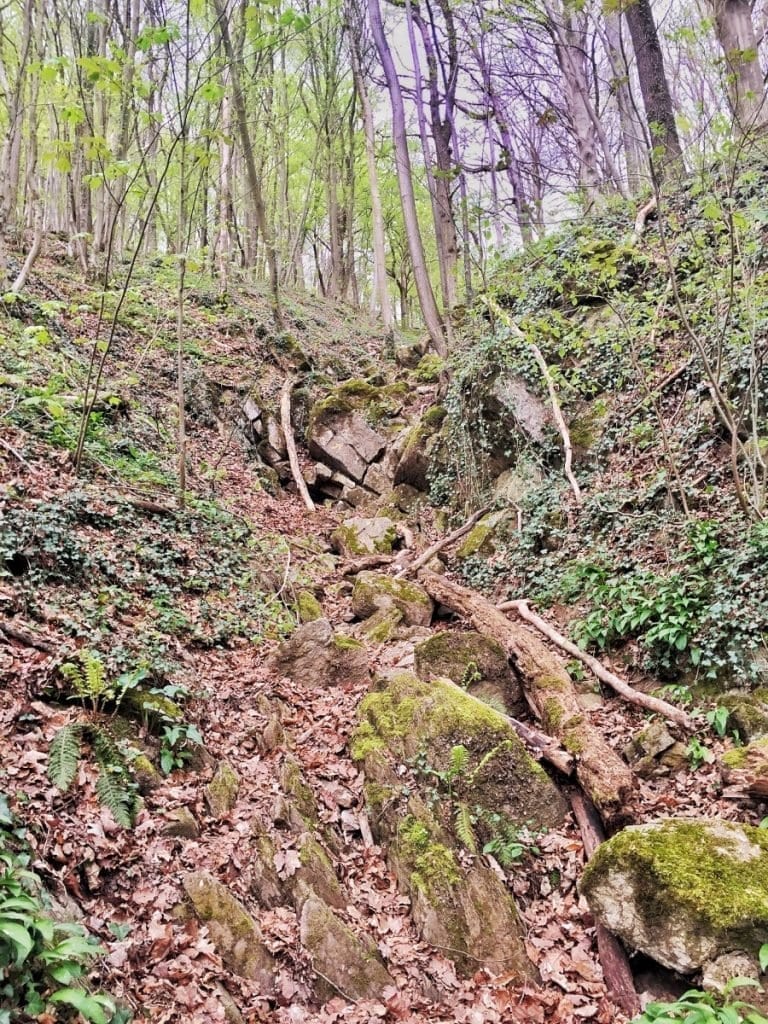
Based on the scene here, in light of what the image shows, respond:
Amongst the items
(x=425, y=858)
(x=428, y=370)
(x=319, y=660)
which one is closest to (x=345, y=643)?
(x=319, y=660)

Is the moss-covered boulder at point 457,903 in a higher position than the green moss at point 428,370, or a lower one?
lower

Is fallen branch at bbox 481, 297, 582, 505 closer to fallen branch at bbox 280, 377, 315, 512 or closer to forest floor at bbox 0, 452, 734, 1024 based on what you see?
forest floor at bbox 0, 452, 734, 1024

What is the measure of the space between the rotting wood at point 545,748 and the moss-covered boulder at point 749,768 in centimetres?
112

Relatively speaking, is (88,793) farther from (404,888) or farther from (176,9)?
(176,9)

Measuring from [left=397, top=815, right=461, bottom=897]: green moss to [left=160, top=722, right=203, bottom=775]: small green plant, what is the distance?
1743 millimetres

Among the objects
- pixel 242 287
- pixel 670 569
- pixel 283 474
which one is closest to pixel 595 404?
pixel 670 569

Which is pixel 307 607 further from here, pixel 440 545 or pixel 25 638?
pixel 25 638


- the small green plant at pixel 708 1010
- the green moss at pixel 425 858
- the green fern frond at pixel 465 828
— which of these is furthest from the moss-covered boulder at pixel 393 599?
the small green plant at pixel 708 1010

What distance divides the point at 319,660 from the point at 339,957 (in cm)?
324

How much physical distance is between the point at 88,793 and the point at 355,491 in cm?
916

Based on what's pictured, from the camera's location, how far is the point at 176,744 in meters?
4.52

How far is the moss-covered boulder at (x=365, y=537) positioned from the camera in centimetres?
1044

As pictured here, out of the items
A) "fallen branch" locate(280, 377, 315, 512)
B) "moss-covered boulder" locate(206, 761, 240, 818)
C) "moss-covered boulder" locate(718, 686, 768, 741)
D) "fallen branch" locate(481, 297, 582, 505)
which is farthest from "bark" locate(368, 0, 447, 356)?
"moss-covered boulder" locate(206, 761, 240, 818)

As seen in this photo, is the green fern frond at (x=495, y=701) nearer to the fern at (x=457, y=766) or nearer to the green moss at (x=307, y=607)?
the fern at (x=457, y=766)
